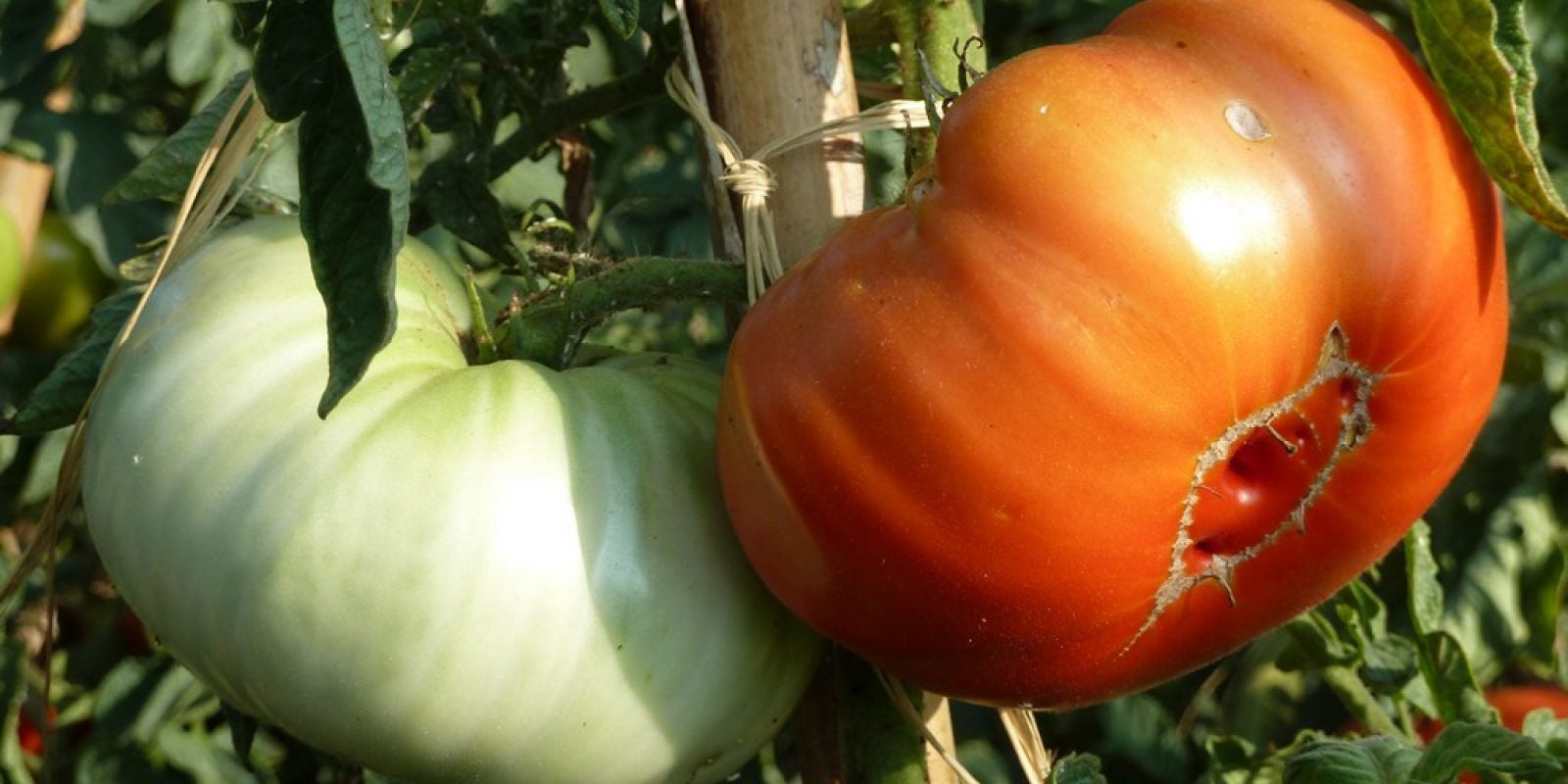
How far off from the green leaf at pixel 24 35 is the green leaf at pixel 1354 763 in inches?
46.5

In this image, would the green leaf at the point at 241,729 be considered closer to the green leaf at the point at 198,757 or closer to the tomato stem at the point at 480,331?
the tomato stem at the point at 480,331

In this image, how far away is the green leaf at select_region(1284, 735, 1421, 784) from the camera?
2.55ft

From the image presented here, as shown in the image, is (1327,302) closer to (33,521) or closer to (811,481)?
(811,481)

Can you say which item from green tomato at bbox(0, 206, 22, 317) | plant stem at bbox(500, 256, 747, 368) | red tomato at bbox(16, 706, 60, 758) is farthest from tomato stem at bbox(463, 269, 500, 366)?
red tomato at bbox(16, 706, 60, 758)

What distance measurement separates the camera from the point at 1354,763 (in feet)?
2.57

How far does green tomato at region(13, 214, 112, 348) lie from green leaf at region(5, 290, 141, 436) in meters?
0.96

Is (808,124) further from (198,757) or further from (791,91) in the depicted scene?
(198,757)

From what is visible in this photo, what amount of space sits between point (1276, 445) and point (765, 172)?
273 mm

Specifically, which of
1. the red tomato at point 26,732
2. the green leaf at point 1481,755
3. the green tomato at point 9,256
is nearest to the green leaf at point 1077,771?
the green leaf at point 1481,755

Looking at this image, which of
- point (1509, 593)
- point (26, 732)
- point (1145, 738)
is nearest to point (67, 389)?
point (1145, 738)

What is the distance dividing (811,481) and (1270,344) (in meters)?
0.17

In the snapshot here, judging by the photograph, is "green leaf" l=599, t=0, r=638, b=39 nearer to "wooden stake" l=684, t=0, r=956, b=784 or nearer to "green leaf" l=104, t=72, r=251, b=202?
"wooden stake" l=684, t=0, r=956, b=784

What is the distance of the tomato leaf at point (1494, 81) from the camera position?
2.08 ft

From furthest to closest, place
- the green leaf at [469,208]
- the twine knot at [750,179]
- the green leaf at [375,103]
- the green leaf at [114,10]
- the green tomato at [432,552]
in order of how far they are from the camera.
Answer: the green leaf at [114,10] → the green leaf at [469,208] → the twine knot at [750,179] → the green tomato at [432,552] → the green leaf at [375,103]
